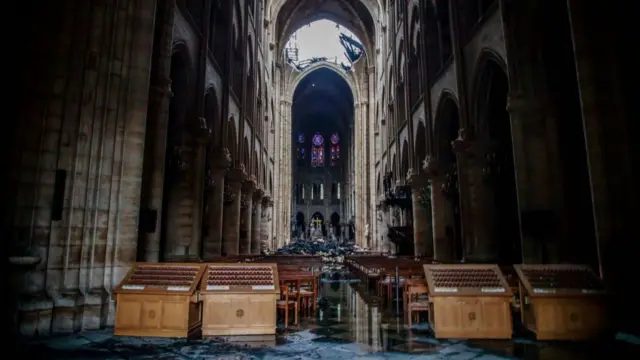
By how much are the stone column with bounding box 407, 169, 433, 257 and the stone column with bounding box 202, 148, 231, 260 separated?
955 cm

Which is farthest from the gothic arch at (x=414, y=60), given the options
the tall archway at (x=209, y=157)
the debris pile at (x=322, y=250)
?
the debris pile at (x=322, y=250)

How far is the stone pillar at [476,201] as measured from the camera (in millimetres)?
14172

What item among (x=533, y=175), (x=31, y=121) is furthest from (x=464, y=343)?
(x=31, y=121)

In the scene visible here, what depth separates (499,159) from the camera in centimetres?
1434

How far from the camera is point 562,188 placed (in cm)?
995

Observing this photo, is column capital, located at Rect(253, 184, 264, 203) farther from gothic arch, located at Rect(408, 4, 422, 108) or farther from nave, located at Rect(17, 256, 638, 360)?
nave, located at Rect(17, 256, 638, 360)

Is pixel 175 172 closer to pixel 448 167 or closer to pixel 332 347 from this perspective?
pixel 332 347

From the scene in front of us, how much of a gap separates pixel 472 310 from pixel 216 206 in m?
11.8

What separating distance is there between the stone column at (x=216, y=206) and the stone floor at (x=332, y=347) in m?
9.41

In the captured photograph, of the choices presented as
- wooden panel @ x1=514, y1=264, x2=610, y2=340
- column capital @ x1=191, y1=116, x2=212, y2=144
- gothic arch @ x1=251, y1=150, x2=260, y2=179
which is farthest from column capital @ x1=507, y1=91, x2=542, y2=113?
gothic arch @ x1=251, y1=150, x2=260, y2=179

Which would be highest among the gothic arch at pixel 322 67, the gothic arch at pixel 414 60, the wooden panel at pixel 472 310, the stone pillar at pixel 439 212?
the gothic arch at pixel 322 67

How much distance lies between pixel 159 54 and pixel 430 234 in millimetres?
15515

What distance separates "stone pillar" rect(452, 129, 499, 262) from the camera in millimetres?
14172

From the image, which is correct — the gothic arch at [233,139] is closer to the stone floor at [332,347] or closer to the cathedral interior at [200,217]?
the cathedral interior at [200,217]
